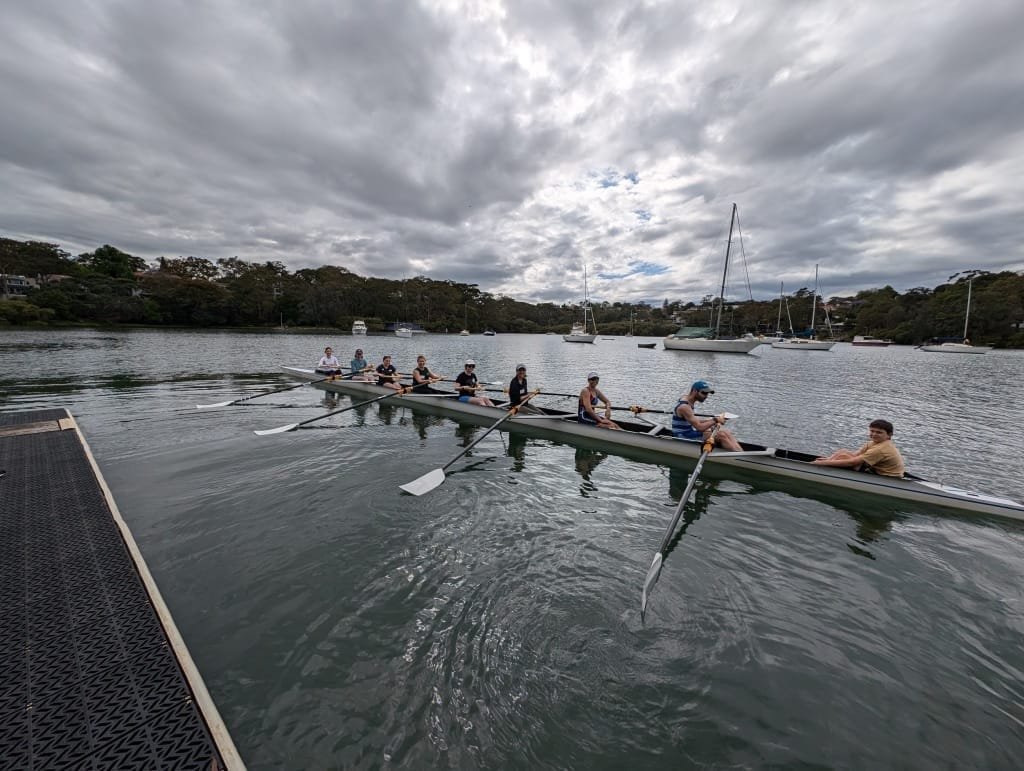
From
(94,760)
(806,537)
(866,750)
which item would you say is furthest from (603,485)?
(94,760)

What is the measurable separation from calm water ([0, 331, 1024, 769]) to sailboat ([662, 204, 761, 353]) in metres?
44.6

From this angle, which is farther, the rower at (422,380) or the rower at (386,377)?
the rower at (386,377)

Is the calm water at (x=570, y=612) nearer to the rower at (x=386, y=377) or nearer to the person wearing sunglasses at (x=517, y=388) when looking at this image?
the person wearing sunglasses at (x=517, y=388)

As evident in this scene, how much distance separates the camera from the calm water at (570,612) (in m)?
3.25

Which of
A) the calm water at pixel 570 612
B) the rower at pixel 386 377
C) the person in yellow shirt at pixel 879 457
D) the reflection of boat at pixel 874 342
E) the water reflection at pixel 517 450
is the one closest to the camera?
the calm water at pixel 570 612

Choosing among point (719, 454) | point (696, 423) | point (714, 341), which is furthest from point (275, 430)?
point (714, 341)

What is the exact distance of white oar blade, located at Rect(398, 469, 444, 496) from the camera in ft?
25.3

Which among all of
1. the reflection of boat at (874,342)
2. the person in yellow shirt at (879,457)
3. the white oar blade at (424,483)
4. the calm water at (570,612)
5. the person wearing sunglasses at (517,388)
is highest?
the reflection of boat at (874,342)

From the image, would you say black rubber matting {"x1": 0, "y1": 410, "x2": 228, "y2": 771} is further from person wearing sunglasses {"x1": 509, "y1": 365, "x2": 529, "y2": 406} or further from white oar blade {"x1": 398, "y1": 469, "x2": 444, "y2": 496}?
person wearing sunglasses {"x1": 509, "y1": 365, "x2": 529, "y2": 406}

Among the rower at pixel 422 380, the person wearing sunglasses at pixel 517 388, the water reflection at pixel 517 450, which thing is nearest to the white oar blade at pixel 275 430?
the rower at pixel 422 380

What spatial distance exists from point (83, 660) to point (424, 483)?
5.04 m

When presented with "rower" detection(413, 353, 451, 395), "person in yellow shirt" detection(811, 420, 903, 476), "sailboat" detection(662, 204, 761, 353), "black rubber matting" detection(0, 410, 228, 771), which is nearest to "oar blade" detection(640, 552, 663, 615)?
"black rubber matting" detection(0, 410, 228, 771)

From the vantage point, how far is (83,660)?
3.28 m

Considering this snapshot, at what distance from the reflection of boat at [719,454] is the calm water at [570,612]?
0.33 metres
